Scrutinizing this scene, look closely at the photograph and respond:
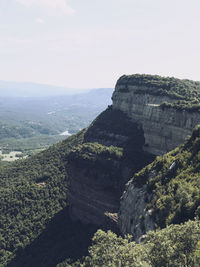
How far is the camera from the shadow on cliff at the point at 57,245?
55.1 meters

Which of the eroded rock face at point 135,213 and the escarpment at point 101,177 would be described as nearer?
the eroded rock face at point 135,213

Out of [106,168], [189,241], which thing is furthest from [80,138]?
[189,241]

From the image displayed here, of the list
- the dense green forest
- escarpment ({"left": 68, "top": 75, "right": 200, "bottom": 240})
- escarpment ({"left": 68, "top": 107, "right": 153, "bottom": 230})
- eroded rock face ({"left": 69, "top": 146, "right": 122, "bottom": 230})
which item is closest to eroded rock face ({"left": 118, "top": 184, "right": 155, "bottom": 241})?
escarpment ({"left": 68, "top": 75, "right": 200, "bottom": 240})

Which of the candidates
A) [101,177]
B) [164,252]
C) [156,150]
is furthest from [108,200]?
[164,252]

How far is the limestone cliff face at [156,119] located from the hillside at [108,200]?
1.36 feet

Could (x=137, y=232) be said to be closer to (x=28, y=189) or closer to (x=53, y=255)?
(x=53, y=255)

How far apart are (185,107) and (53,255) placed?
4142 cm

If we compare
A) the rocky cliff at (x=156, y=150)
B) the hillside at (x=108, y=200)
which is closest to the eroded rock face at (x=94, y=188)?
the hillside at (x=108, y=200)

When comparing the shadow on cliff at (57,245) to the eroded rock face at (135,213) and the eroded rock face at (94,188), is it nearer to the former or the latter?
the eroded rock face at (94,188)

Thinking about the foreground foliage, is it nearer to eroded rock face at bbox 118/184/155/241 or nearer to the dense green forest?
the dense green forest

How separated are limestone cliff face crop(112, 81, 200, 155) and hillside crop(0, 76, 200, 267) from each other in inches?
16.3

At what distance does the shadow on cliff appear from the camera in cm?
5512

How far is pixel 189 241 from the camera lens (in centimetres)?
2102

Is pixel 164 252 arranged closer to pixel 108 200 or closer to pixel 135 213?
pixel 135 213
